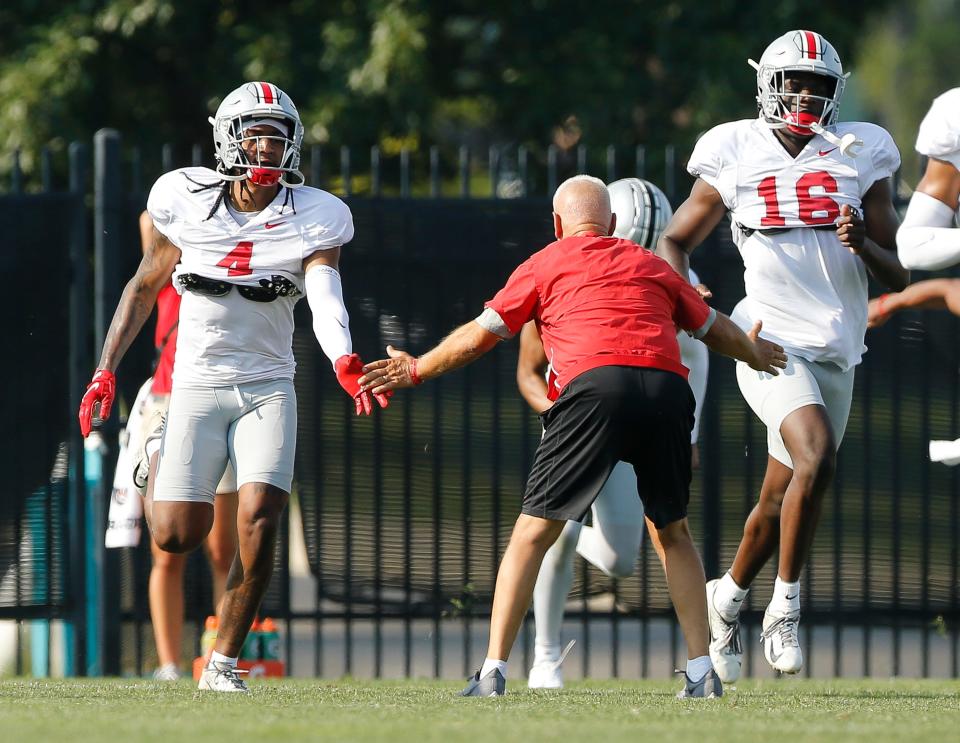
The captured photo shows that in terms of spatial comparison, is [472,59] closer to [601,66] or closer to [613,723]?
[601,66]

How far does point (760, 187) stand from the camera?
725 centimetres

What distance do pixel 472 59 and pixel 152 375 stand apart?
8.76 metres

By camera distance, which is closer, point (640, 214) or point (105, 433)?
point (640, 214)

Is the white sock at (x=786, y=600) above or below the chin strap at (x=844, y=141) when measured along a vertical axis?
below

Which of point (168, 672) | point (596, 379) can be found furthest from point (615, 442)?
point (168, 672)

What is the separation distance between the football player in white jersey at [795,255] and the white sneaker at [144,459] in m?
Answer: 2.30

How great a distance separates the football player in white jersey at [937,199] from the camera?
6.59 meters

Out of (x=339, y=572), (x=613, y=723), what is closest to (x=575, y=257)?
(x=613, y=723)

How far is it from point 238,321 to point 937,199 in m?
2.65

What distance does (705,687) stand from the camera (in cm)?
661

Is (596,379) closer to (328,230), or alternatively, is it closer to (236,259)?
(328,230)

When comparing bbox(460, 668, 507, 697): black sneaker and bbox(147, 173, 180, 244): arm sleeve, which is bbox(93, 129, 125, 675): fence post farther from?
bbox(460, 668, 507, 697): black sneaker

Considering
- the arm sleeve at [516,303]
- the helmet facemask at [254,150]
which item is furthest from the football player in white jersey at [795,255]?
the helmet facemask at [254,150]

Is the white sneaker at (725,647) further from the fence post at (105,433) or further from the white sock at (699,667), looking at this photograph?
the fence post at (105,433)
